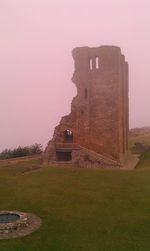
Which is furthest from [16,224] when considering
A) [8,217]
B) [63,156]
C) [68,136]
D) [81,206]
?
[68,136]

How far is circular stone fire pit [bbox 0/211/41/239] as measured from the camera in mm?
16797

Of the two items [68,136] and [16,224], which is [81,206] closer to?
[16,224]

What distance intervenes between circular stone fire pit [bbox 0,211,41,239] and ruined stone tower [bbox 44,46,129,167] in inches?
775

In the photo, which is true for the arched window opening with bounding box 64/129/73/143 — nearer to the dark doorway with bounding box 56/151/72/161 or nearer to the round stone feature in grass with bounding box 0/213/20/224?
the dark doorway with bounding box 56/151/72/161

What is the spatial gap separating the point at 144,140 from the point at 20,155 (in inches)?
695

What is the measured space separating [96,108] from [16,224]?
23793 mm

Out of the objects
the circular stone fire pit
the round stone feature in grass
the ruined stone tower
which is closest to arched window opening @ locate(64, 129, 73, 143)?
the ruined stone tower

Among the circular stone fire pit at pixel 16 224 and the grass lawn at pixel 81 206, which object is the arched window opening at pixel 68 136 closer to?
the grass lawn at pixel 81 206

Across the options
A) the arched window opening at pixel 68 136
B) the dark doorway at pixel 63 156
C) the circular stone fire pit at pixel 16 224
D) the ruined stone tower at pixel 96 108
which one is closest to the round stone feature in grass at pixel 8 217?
the circular stone fire pit at pixel 16 224

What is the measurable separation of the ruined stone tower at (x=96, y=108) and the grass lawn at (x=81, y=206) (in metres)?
9.55

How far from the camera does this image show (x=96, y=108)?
131 ft

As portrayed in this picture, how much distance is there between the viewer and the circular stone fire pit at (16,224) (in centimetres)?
1680

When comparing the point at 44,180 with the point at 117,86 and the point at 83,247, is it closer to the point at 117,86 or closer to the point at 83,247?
the point at 83,247

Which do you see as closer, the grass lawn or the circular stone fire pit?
the grass lawn
